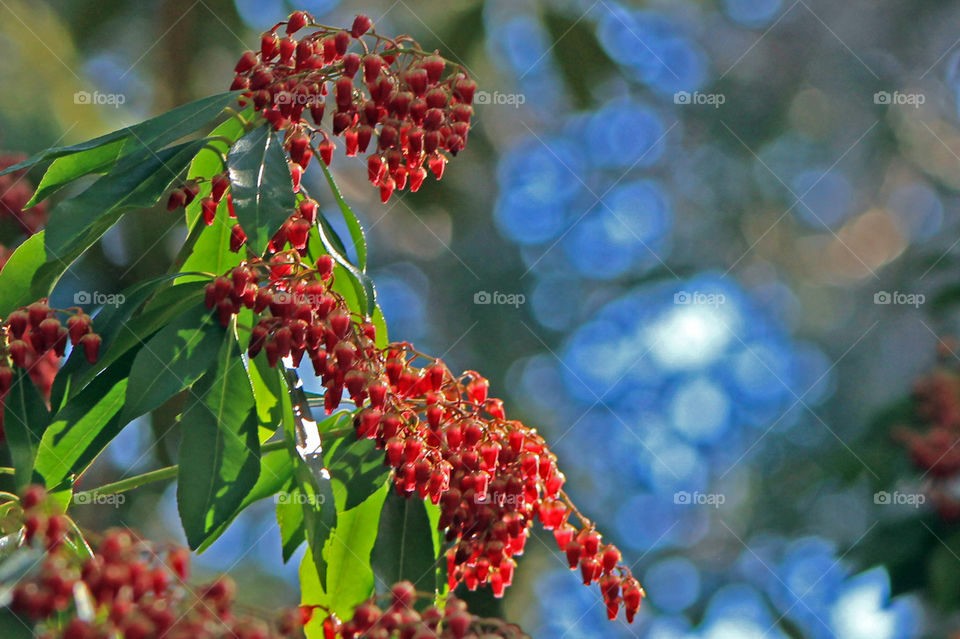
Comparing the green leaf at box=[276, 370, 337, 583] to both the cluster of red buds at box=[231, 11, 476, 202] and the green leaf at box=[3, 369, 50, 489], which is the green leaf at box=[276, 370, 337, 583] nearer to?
the green leaf at box=[3, 369, 50, 489]

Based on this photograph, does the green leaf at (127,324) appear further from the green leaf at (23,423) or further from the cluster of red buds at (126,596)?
the cluster of red buds at (126,596)

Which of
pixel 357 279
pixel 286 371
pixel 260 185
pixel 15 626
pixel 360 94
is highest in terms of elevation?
pixel 360 94

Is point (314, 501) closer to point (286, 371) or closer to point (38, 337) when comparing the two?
point (286, 371)

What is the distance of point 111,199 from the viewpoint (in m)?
1.64

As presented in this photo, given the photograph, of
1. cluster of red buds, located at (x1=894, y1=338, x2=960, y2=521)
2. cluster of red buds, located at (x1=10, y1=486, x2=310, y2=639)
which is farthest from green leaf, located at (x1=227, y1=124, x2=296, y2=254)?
cluster of red buds, located at (x1=894, y1=338, x2=960, y2=521)

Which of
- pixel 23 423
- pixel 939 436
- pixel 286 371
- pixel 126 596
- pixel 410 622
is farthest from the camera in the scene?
pixel 939 436

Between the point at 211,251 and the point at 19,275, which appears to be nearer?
the point at 19,275

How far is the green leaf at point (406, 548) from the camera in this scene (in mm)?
1777

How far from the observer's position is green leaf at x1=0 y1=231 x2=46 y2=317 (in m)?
1.64

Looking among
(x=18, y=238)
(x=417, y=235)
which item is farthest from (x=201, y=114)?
(x=417, y=235)

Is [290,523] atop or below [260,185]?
below

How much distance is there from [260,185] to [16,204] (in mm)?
1749

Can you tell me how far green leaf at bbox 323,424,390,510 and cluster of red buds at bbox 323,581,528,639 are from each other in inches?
12.5

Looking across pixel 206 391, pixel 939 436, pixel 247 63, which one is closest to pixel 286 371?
pixel 206 391
